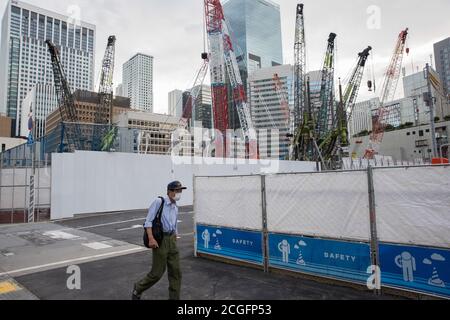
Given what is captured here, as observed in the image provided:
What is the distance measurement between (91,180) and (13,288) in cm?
1475

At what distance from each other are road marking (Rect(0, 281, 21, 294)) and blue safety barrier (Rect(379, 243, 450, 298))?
6980 millimetres

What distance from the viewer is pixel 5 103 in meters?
152

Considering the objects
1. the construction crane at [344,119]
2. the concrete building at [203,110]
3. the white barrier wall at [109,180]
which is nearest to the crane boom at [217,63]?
the construction crane at [344,119]

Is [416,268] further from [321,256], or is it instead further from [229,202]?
[229,202]

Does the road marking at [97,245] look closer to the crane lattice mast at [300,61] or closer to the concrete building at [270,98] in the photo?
the crane lattice mast at [300,61]

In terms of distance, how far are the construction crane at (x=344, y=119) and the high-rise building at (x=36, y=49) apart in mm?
114161

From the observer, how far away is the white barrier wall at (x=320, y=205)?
17.7ft

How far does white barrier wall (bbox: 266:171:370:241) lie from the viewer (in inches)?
213

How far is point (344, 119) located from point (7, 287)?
50.7m

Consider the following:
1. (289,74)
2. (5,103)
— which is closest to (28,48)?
(5,103)

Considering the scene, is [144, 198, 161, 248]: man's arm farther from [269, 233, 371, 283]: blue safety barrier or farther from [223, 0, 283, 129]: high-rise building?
[223, 0, 283, 129]: high-rise building

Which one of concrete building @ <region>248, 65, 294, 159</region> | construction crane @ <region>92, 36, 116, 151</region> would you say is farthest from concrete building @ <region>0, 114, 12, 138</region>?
concrete building @ <region>248, 65, 294, 159</region>
